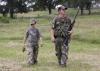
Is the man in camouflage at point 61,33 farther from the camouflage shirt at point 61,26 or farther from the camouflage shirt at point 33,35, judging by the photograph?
the camouflage shirt at point 33,35

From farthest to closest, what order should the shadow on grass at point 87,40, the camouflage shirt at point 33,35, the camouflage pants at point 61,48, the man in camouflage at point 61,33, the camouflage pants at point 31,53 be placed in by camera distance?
the shadow on grass at point 87,40 → the camouflage shirt at point 33,35 → the camouflage pants at point 31,53 → the man in camouflage at point 61,33 → the camouflage pants at point 61,48

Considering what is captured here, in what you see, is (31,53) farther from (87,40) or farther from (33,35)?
(87,40)

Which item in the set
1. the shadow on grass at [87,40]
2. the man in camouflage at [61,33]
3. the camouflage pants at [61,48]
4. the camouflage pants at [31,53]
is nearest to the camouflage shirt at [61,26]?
the man in camouflage at [61,33]

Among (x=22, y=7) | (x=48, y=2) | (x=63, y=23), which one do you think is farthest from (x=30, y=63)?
(x=48, y=2)

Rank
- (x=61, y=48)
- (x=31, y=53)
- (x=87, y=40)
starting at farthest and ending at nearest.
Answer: (x=87, y=40), (x=31, y=53), (x=61, y=48)

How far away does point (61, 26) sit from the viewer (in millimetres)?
14836

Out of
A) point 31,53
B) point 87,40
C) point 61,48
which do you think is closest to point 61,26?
point 61,48

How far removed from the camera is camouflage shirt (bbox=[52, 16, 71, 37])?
581 inches

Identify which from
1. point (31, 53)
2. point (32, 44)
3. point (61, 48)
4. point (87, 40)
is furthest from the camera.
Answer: point (87, 40)

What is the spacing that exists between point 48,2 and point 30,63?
66718mm

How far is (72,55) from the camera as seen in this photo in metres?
19.3

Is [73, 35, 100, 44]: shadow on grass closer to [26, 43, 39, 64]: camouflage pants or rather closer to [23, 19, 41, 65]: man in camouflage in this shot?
[23, 19, 41, 65]: man in camouflage

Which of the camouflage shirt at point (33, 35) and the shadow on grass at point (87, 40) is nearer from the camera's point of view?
the camouflage shirt at point (33, 35)

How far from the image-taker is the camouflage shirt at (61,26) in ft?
48.4
